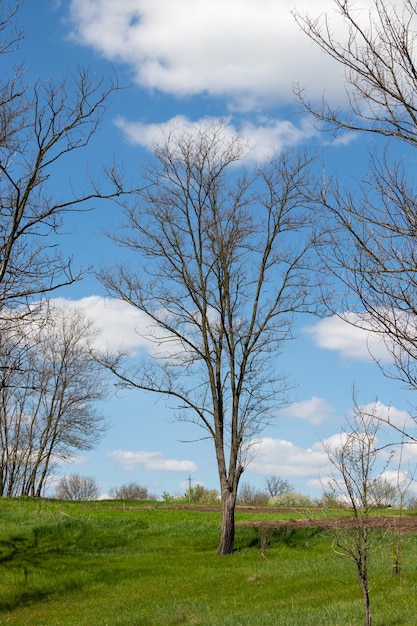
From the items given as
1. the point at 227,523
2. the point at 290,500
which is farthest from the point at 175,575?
the point at 290,500

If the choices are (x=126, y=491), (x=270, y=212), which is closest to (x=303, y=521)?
(x=270, y=212)

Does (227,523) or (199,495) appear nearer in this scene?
(227,523)

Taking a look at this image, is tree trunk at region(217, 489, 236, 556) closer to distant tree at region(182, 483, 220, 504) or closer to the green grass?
the green grass

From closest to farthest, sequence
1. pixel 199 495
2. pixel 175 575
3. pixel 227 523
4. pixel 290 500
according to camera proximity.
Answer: pixel 175 575
pixel 227 523
pixel 290 500
pixel 199 495

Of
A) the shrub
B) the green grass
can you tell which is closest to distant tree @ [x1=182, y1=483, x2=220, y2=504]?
the shrub

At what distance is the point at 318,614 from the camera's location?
981 cm

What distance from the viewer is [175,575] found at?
15719 millimetres

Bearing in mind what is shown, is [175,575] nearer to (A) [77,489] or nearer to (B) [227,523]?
(B) [227,523]

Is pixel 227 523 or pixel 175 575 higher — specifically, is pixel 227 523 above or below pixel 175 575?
above

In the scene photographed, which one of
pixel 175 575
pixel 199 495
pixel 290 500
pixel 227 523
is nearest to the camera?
pixel 175 575

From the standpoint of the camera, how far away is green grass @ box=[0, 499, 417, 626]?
36.1 feet

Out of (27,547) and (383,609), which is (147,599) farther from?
(27,547)

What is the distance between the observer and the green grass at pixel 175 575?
11.0 meters

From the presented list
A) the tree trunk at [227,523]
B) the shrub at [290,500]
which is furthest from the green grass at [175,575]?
the shrub at [290,500]
